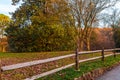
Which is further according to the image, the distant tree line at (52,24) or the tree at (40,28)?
the tree at (40,28)

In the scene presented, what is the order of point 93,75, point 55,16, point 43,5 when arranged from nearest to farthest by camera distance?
point 93,75 → point 55,16 → point 43,5

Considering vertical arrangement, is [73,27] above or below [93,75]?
above

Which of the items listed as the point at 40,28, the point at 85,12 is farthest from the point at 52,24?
the point at 85,12

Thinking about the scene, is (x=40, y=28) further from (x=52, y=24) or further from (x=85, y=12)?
(x=85, y=12)

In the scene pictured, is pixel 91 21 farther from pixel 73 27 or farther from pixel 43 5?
pixel 43 5

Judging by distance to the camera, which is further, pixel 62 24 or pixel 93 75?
pixel 62 24

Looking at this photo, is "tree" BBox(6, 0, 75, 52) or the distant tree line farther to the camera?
"tree" BBox(6, 0, 75, 52)

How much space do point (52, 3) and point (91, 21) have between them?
5394 mm

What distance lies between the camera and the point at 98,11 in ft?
110

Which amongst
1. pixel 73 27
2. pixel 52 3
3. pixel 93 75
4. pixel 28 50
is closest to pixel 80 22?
pixel 73 27

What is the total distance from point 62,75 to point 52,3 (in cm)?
2346

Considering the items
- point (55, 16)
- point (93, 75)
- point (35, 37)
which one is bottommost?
point (93, 75)

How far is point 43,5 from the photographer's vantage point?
35.4 meters

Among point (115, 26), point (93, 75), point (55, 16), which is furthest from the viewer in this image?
point (115, 26)
